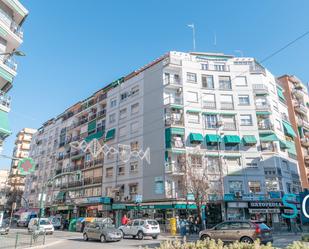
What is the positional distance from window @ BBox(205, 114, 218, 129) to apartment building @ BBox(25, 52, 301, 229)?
0.44 feet

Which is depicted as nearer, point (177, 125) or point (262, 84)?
point (177, 125)

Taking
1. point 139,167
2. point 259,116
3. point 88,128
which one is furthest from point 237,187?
point 88,128

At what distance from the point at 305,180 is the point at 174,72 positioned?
2685 cm

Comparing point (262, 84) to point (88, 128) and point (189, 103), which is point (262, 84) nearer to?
point (189, 103)

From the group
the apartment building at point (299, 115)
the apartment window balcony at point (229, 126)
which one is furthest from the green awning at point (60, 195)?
the apartment building at point (299, 115)

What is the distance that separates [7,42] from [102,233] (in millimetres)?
17500

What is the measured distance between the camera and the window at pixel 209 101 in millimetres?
34875

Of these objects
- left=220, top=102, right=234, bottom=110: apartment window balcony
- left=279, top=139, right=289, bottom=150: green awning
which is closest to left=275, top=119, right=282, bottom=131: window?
left=279, top=139, right=289, bottom=150: green awning

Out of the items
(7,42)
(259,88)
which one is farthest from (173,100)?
(7,42)

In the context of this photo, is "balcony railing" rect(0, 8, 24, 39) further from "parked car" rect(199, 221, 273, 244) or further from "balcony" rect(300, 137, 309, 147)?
"balcony" rect(300, 137, 309, 147)

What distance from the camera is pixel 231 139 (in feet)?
107

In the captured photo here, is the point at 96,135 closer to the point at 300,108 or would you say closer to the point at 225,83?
the point at 225,83

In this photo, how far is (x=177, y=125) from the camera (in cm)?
3241

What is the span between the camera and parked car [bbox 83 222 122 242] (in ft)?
62.8
